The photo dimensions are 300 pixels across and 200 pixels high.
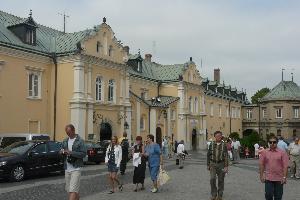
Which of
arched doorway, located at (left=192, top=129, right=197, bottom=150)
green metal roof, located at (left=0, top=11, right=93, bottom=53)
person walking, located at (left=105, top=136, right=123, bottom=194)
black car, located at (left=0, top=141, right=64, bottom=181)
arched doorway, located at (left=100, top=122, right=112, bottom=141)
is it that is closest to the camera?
person walking, located at (left=105, top=136, right=123, bottom=194)

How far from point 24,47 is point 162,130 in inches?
783

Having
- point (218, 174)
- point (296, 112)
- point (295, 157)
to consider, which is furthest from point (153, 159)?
point (296, 112)

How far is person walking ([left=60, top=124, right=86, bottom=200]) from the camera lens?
33.9 ft

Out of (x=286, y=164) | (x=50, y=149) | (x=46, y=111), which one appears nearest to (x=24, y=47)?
(x=46, y=111)

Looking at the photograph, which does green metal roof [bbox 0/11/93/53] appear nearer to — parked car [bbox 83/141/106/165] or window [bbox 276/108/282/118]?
parked car [bbox 83/141/106/165]

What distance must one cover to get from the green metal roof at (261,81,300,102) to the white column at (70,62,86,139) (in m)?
45.2

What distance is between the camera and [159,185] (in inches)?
635

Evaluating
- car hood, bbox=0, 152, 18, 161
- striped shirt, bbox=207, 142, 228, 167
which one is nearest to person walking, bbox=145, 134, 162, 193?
striped shirt, bbox=207, 142, 228, 167

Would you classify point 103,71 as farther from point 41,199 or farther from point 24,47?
point 41,199

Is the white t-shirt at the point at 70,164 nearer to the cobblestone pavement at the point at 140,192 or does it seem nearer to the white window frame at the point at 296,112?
the cobblestone pavement at the point at 140,192

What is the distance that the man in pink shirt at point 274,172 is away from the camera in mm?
10281

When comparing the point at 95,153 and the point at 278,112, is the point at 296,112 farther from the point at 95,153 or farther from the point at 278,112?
the point at 95,153

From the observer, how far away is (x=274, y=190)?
406 inches

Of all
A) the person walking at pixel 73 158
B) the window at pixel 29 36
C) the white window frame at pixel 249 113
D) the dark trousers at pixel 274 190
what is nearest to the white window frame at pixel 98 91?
the window at pixel 29 36
